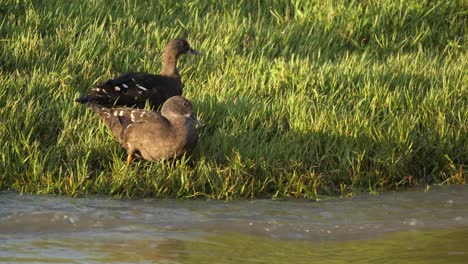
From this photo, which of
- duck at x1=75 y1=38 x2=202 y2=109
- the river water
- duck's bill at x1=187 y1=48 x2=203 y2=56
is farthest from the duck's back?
the river water

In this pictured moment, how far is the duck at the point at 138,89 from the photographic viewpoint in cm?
895

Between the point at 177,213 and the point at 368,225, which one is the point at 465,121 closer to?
the point at 368,225

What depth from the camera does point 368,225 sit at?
24.8 feet

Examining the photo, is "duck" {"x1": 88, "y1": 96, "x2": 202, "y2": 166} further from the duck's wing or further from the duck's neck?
the duck's neck

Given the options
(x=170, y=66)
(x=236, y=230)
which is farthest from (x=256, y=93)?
(x=236, y=230)

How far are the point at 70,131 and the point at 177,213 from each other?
1441 mm

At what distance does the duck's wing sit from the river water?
1.34 m

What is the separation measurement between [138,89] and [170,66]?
707 mm

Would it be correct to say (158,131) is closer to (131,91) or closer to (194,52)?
(131,91)

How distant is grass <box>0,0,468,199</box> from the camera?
821 cm

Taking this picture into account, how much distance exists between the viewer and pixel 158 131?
8.31 metres

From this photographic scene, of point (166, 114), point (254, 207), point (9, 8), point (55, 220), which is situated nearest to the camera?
point (55, 220)

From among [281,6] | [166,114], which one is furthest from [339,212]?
[281,6]

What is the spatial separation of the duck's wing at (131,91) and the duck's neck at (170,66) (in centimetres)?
20
